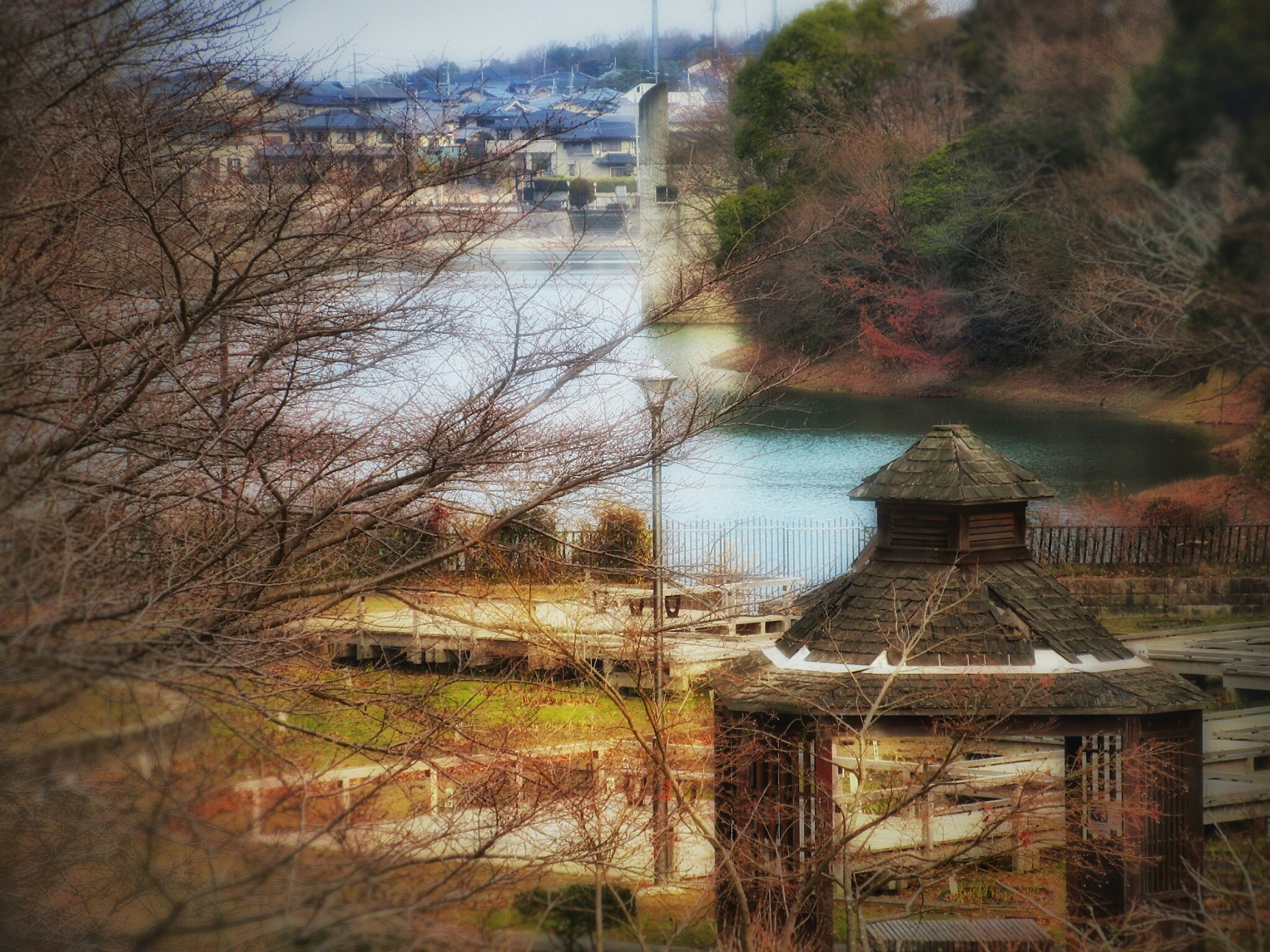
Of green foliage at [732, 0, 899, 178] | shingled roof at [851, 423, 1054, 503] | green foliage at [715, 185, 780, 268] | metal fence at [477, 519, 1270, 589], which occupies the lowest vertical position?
metal fence at [477, 519, 1270, 589]

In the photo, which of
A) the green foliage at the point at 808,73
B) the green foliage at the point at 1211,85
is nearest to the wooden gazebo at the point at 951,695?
the green foliage at the point at 808,73

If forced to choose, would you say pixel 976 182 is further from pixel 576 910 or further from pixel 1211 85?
pixel 576 910

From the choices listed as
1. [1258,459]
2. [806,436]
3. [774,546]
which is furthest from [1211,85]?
[774,546]

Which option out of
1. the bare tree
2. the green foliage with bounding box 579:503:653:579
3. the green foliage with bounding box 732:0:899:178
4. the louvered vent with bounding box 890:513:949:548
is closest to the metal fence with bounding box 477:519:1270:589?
the green foliage with bounding box 579:503:653:579

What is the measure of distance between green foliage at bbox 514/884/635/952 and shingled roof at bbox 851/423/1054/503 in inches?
111

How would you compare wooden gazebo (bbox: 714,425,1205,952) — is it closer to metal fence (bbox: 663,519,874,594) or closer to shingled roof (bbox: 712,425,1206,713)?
shingled roof (bbox: 712,425,1206,713)

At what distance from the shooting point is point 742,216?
29.3ft

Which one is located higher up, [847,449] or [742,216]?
[742,216]

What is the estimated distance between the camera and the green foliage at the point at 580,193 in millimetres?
7465

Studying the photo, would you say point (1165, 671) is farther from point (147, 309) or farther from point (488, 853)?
point (147, 309)

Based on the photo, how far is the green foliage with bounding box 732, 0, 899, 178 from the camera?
854 centimetres

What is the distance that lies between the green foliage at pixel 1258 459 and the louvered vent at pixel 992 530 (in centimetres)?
133

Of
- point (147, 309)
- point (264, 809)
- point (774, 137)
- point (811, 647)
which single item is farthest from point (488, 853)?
point (774, 137)

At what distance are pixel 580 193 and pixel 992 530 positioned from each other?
3251 mm
